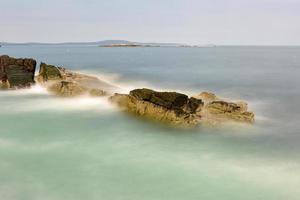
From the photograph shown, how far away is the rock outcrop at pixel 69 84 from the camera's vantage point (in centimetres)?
3347

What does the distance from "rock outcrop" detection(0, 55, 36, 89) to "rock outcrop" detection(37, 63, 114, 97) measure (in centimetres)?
144

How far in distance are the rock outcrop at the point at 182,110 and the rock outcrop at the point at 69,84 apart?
8.57 metres

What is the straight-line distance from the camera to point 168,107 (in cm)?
2386

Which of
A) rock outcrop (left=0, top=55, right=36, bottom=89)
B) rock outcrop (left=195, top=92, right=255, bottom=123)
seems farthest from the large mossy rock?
rock outcrop (left=195, top=92, right=255, bottom=123)

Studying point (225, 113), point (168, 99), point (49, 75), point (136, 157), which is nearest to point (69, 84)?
point (49, 75)

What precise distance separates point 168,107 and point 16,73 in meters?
24.6

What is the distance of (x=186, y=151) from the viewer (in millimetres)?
18625

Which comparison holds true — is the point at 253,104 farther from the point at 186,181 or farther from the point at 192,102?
the point at 186,181

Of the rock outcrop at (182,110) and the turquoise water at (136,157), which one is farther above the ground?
the rock outcrop at (182,110)

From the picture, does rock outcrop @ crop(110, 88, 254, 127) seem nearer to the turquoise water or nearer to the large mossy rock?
the turquoise water

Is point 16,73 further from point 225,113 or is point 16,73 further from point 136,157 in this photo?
point 136,157

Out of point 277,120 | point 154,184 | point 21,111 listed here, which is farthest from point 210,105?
point 21,111

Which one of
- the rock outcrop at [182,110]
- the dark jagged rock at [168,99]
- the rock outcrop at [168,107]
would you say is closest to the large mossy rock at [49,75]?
the rock outcrop at [182,110]

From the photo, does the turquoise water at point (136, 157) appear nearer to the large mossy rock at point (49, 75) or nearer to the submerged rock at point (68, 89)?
the submerged rock at point (68, 89)
